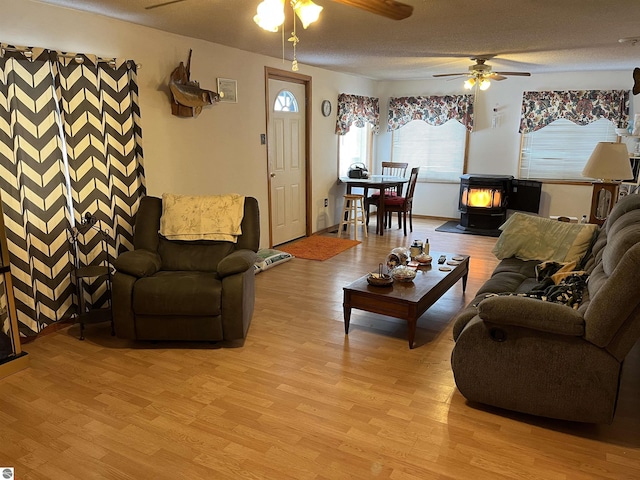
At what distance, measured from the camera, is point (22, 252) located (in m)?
3.27

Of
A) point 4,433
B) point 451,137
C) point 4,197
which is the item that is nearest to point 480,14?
point 4,197

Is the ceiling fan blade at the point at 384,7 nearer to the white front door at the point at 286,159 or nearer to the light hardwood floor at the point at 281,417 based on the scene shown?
the light hardwood floor at the point at 281,417

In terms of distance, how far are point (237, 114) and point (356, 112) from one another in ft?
9.03

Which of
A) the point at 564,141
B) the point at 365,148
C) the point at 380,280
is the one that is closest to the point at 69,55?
the point at 380,280

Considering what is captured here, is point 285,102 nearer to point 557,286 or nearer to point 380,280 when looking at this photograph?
point 380,280

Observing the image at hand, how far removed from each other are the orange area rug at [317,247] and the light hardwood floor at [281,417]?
6.85 ft

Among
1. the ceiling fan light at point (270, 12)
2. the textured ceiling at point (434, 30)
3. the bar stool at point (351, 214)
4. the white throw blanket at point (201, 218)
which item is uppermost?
the textured ceiling at point (434, 30)

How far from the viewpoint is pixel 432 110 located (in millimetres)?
7758

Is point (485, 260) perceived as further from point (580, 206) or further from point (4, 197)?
point (4, 197)

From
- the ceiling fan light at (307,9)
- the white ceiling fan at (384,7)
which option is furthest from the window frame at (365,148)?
the ceiling fan light at (307,9)

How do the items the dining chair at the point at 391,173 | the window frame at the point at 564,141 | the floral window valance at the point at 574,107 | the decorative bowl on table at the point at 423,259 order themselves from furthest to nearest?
the dining chair at the point at 391,173
the window frame at the point at 564,141
the floral window valance at the point at 574,107
the decorative bowl on table at the point at 423,259

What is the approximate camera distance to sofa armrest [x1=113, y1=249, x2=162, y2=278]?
3.23m

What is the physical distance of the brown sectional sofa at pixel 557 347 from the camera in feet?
6.99

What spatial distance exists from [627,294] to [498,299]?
1.75 ft
